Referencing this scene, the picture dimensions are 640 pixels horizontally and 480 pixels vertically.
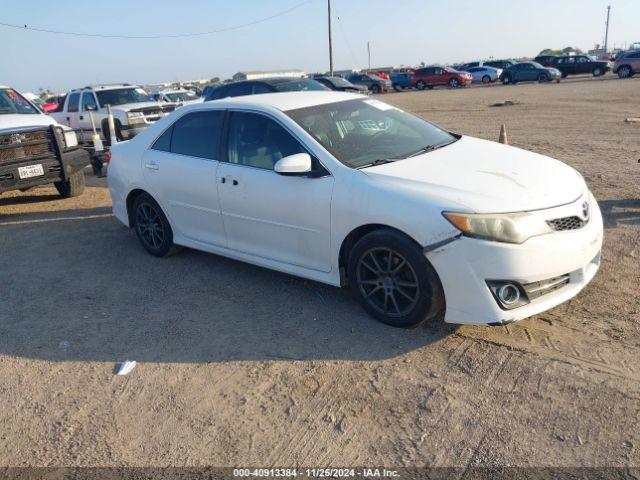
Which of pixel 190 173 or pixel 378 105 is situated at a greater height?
pixel 378 105

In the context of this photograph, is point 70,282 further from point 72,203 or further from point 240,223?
point 72,203

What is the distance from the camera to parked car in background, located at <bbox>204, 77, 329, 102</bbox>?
13.4 meters

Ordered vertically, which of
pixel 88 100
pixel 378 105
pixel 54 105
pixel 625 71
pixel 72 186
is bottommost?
pixel 625 71

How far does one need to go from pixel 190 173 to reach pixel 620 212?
474 cm

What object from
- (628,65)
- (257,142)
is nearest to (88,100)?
(257,142)

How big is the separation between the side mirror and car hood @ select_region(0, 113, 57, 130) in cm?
597

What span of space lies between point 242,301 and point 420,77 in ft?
135

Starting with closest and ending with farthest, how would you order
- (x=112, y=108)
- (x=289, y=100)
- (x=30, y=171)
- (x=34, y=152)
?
(x=289, y=100), (x=30, y=171), (x=34, y=152), (x=112, y=108)

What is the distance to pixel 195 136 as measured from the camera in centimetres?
548

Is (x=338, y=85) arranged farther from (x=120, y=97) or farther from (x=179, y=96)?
(x=120, y=97)

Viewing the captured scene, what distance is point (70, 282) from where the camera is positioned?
5633 mm

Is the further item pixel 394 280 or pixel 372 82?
pixel 372 82

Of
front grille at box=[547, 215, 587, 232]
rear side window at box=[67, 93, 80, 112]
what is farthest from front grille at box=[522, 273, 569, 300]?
rear side window at box=[67, 93, 80, 112]

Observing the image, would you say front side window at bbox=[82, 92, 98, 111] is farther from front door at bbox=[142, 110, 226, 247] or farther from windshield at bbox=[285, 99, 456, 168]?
windshield at bbox=[285, 99, 456, 168]
